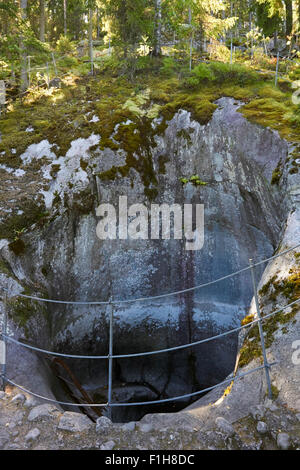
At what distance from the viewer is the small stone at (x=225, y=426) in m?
3.70

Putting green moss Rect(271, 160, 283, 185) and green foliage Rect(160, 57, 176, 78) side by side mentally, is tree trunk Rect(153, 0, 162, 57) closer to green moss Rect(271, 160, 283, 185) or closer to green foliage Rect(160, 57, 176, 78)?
green foliage Rect(160, 57, 176, 78)

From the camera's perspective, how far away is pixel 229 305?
10664 millimetres

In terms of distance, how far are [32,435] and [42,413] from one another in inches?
17.0

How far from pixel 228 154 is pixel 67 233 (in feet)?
19.7

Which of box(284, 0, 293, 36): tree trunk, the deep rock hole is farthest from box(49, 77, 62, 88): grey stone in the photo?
box(284, 0, 293, 36): tree trunk

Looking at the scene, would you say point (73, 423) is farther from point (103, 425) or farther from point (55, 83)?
point (55, 83)

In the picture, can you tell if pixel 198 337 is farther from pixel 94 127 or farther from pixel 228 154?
pixel 94 127

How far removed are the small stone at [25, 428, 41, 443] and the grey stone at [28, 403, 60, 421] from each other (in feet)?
0.84

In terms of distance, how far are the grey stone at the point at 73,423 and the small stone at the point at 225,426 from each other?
172 centimetres

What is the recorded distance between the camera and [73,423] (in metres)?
4.18

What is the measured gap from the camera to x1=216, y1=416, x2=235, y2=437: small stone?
370 centimetres

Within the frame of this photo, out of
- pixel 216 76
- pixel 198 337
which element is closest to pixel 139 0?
pixel 216 76

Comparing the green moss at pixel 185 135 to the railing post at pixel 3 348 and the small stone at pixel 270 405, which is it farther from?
the small stone at pixel 270 405

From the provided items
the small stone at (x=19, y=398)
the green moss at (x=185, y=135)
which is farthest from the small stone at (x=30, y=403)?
the green moss at (x=185, y=135)
